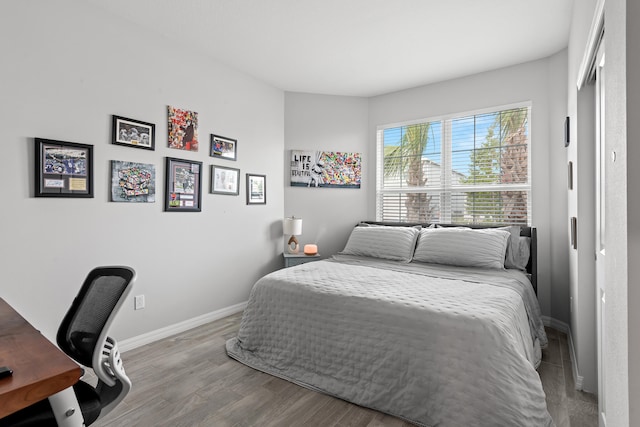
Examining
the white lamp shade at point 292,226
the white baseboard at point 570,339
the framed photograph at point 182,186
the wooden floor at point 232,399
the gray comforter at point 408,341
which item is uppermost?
the framed photograph at point 182,186

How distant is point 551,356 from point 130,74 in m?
4.12

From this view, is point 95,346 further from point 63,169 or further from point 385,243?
point 385,243

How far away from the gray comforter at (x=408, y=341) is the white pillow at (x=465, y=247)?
0.23m

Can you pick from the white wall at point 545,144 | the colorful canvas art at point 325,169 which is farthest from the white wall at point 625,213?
the colorful canvas art at point 325,169

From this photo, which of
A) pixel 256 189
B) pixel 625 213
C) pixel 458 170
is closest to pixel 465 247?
pixel 458 170

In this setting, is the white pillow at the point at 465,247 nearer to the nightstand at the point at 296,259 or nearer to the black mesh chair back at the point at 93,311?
the nightstand at the point at 296,259

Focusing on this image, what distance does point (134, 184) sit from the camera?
9.55 feet

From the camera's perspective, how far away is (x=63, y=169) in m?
2.46

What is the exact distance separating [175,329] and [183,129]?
6.22ft

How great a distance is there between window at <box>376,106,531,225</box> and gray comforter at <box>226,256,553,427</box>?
1202 millimetres

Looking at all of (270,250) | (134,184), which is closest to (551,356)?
(270,250)

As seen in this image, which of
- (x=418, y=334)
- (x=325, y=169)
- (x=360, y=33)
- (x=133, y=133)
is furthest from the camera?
(x=325, y=169)

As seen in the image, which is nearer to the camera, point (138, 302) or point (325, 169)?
point (138, 302)

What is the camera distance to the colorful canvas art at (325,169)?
14.9 feet
